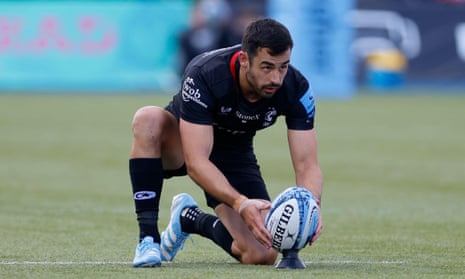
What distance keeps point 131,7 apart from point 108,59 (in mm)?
1378

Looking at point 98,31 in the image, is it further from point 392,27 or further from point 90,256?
point 90,256

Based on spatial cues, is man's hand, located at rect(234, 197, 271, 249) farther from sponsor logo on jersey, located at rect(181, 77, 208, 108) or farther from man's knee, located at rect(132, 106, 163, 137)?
man's knee, located at rect(132, 106, 163, 137)

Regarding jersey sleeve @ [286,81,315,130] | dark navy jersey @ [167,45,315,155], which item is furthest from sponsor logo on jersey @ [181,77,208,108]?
jersey sleeve @ [286,81,315,130]

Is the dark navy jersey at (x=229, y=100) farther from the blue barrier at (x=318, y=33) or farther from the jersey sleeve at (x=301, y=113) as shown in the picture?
the blue barrier at (x=318, y=33)

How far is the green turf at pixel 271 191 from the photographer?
7152 mm

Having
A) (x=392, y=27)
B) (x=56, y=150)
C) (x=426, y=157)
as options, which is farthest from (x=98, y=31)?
(x=426, y=157)

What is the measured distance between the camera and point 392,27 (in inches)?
1169

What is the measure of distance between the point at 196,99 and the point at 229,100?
0.22m

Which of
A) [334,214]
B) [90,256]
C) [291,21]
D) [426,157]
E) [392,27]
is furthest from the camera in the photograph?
[392,27]

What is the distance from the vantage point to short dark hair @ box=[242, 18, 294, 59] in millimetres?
6777

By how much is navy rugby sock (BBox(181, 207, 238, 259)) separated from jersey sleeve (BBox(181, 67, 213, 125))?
2.80 feet

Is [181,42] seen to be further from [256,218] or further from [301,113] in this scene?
[256,218]

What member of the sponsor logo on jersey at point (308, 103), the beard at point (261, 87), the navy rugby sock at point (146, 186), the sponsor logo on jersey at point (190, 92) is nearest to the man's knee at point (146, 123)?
the navy rugby sock at point (146, 186)

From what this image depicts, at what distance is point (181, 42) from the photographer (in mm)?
29594
